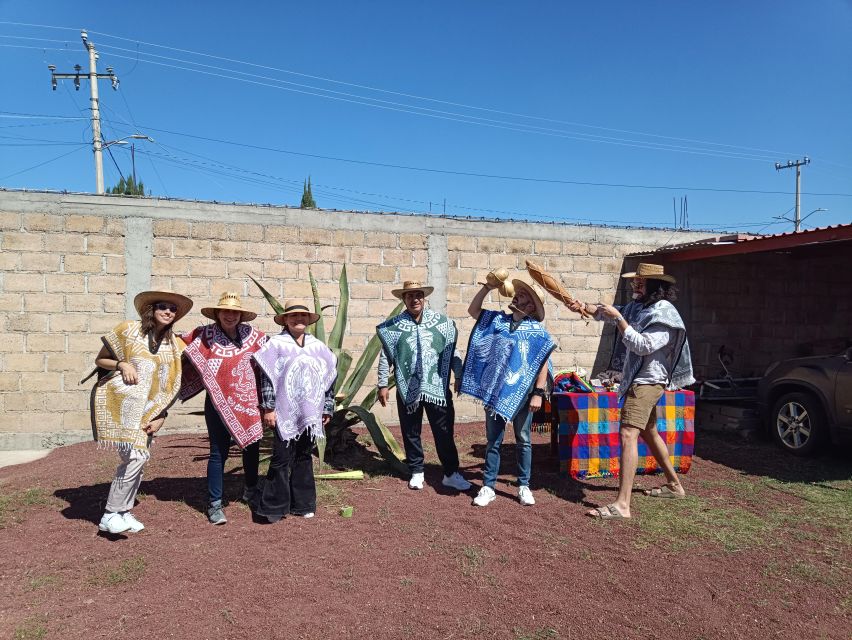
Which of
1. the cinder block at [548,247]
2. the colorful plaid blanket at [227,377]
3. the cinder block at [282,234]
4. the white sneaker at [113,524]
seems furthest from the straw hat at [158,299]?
the cinder block at [548,247]

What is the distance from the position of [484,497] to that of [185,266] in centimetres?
435

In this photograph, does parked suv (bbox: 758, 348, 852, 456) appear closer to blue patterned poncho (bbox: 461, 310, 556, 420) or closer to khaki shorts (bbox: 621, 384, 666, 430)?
khaki shorts (bbox: 621, 384, 666, 430)

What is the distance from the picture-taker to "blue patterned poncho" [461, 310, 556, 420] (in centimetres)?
506

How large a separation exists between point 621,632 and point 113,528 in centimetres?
324

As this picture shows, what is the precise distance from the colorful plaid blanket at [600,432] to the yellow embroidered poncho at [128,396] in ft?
11.6

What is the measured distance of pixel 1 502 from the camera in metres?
4.93

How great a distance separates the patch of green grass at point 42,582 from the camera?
3594 millimetres

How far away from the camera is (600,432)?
594 centimetres

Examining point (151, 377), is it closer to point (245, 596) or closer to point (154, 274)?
point (245, 596)

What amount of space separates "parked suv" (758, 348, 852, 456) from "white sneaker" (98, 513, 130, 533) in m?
6.61

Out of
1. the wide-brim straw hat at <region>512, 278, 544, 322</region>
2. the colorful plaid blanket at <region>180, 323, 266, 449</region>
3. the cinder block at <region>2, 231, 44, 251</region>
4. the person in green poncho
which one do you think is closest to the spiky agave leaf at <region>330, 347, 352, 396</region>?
the person in green poncho

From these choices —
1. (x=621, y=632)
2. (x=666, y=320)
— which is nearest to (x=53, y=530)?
(x=621, y=632)

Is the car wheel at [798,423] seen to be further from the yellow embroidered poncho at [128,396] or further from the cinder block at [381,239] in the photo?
the yellow embroidered poncho at [128,396]

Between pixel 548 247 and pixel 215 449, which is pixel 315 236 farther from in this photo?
pixel 215 449
